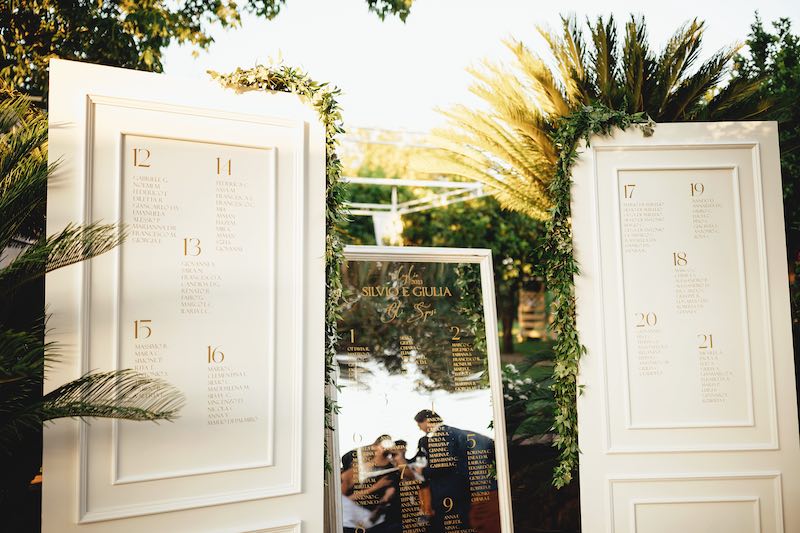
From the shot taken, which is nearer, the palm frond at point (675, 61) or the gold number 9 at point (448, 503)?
the gold number 9 at point (448, 503)

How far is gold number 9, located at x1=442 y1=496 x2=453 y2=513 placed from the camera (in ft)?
11.8

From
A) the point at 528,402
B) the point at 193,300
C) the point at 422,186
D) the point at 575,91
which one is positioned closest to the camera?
the point at 193,300

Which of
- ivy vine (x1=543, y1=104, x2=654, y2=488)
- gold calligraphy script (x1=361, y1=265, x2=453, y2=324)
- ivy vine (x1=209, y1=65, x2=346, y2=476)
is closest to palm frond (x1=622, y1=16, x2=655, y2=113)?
ivy vine (x1=543, y1=104, x2=654, y2=488)

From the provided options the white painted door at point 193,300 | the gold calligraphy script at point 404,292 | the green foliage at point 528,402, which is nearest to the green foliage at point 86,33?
the white painted door at point 193,300

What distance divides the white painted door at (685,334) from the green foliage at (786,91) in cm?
121

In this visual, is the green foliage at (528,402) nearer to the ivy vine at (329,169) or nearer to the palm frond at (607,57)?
the ivy vine at (329,169)

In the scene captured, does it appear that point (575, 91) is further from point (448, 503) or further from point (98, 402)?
point (98, 402)

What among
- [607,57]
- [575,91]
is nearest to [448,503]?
[575,91]

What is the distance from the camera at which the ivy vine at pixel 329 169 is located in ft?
10.1

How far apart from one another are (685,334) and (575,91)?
2089 millimetres

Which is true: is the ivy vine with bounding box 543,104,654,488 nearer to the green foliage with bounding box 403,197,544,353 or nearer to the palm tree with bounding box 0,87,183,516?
the palm tree with bounding box 0,87,183,516

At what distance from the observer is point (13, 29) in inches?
164

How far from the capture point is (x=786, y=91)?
14.9ft

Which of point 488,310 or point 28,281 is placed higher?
point 28,281
